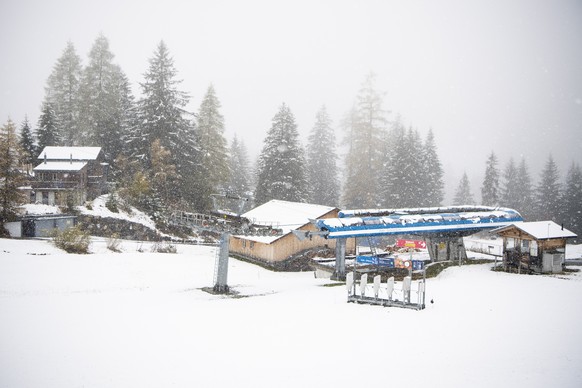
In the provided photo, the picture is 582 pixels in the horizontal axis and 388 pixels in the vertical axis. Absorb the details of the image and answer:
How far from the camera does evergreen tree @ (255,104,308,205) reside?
5285cm

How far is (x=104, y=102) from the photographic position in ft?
191

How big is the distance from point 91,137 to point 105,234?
881 inches

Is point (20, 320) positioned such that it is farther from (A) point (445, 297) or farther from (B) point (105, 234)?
(B) point (105, 234)

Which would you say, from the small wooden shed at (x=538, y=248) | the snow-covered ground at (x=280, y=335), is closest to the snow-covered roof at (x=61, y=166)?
the snow-covered ground at (x=280, y=335)

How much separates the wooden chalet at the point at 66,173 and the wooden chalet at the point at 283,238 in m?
19.9

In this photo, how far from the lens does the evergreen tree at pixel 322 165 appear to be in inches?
2547

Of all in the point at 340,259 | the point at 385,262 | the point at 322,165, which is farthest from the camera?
the point at 322,165

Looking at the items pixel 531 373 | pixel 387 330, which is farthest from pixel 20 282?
pixel 531 373

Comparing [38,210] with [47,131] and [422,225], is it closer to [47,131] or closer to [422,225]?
[47,131]

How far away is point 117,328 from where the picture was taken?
16.4 metres

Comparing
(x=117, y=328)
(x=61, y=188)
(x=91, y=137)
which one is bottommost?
(x=117, y=328)

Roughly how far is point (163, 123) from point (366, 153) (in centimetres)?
2877

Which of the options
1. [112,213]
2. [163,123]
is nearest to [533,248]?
[112,213]

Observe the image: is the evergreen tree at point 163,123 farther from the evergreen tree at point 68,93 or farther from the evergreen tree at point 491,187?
the evergreen tree at point 491,187
